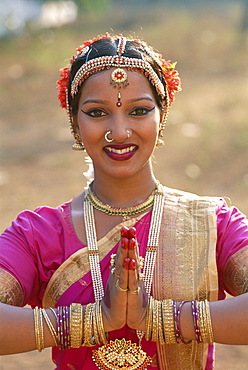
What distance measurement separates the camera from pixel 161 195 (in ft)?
11.9

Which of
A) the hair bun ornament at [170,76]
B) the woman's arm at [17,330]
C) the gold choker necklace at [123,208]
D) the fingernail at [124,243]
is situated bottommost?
the woman's arm at [17,330]

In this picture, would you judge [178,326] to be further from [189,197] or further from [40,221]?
[40,221]

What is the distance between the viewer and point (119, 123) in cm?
333

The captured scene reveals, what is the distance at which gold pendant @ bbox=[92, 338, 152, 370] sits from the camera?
3.31 m

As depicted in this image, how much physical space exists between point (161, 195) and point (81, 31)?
52.7 ft

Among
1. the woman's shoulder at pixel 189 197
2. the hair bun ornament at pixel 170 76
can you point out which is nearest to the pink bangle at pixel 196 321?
the woman's shoulder at pixel 189 197

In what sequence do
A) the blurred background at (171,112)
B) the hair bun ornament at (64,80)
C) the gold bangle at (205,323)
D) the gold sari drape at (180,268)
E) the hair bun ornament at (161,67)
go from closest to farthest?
the gold bangle at (205,323) < the gold sari drape at (180,268) < the hair bun ornament at (161,67) < the hair bun ornament at (64,80) < the blurred background at (171,112)

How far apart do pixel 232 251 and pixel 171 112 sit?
10.1m

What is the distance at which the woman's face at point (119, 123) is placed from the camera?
3.36 m

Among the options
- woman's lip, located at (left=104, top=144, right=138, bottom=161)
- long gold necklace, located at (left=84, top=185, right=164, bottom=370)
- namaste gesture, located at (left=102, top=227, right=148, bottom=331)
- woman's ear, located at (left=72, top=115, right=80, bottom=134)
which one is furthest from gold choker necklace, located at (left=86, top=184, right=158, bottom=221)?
namaste gesture, located at (left=102, top=227, right=148, bottom=331)

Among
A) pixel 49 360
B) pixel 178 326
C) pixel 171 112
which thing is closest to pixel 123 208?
pixel 178 326

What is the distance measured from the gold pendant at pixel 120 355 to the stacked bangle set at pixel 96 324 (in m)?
0.19

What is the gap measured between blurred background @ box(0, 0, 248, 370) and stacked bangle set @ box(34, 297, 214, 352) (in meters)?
3.06

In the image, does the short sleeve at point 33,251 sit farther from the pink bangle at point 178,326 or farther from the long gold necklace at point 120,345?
the pink bangle at point 178,326
